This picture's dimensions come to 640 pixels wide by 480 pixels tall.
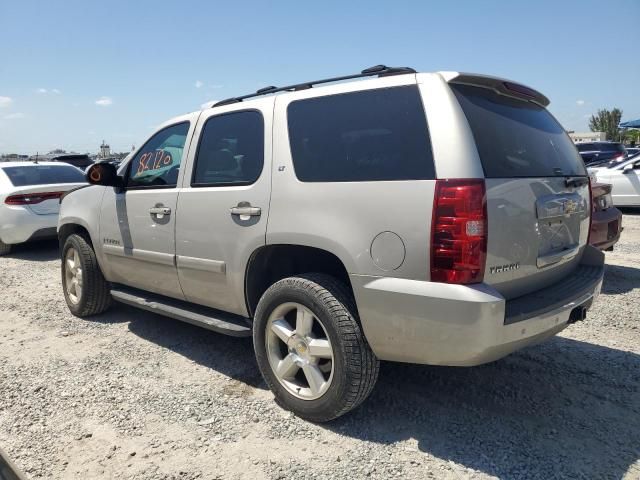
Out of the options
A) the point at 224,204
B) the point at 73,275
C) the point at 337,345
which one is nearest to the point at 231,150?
the point at 224,204

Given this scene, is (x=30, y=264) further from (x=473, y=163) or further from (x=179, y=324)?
(x=473, y=163)

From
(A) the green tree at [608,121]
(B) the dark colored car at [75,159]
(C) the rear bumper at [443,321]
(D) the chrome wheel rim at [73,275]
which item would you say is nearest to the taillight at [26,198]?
(D) the chrome wheel rim at [73,275]

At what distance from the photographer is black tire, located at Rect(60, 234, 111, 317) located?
4668mm

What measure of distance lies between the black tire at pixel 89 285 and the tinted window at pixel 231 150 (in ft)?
5.81

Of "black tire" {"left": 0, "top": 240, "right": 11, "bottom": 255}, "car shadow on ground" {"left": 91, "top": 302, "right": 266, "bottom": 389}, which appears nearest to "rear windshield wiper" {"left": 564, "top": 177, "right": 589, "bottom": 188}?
"car shadow on ground" {"left": 91, "top": 302, "right": 266, "bottom": 389}

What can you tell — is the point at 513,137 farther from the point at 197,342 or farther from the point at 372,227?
the point at 197,342

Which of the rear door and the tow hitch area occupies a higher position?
the rear door

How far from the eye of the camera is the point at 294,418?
2.98m

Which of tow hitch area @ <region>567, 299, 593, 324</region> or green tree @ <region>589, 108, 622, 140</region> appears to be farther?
green tree @ <region>589, 108, 622, 140</region>

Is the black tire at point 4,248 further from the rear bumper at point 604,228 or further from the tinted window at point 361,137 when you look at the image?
the rear bumper at point 604,228

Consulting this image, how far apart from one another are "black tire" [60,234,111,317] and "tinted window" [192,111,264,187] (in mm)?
1770

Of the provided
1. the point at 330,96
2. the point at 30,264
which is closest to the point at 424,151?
A: the point at 330,96

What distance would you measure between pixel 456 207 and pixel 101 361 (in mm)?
3074

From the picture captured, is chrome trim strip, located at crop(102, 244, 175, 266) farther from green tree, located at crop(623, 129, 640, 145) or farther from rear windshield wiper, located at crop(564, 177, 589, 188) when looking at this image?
green tree, located at crop(623, 129, 640, 145)
